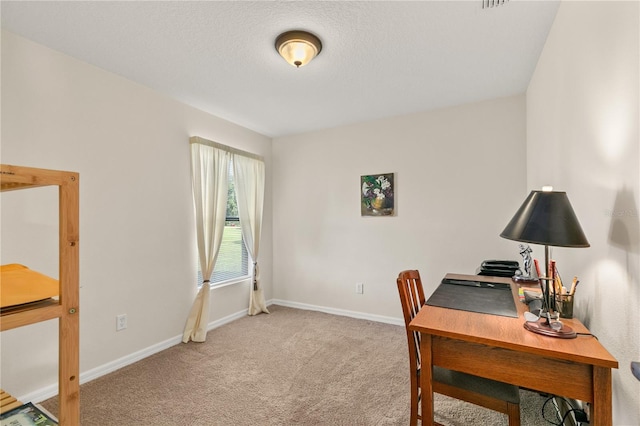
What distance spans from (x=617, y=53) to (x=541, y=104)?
132cm

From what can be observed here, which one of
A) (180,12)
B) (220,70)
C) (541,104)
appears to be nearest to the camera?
(180,12)

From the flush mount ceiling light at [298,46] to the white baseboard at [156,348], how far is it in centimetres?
273

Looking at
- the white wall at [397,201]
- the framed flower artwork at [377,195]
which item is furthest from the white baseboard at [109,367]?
the framed flower artwork at [377,195]

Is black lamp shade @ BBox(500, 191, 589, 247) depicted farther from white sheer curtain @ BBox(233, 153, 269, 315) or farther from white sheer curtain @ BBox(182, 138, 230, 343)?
white sheer curtain @ BBox(233, 153, 269, 315)

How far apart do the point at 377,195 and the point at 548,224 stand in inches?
98.5

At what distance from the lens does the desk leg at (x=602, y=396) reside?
3.29 ft

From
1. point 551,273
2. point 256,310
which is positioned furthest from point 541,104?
point 256,310

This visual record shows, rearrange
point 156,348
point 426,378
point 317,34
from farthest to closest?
point 156,348 → point 317,34 → point 426,378

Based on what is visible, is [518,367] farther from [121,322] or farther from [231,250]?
[231,250]

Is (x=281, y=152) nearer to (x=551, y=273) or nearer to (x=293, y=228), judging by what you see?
(x=293, y=228)

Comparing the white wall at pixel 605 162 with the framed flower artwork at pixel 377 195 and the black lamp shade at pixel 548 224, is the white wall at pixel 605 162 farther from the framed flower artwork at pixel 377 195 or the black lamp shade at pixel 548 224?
the framed flower artwork at pixel 377 195

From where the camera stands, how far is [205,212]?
3.23 m

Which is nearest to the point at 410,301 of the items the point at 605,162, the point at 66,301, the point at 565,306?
the point at 565,306

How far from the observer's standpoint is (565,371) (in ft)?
3.55
